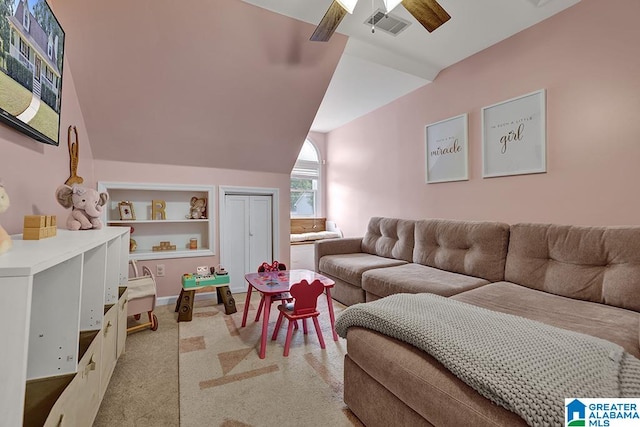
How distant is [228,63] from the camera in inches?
97.8

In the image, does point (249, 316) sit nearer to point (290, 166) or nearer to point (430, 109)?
point (290, 166)

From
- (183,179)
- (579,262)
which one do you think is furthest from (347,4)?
(183,179)

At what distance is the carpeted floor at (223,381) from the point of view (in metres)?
1.44

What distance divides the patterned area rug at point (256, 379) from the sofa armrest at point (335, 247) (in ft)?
3.75

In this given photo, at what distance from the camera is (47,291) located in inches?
39.5

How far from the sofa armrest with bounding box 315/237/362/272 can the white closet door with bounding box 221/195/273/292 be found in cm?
68

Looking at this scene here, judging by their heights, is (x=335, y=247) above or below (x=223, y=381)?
above

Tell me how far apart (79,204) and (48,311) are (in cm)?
93

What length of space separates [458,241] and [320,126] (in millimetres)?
3494

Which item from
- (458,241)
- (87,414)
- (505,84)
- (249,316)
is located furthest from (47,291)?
(505,84)

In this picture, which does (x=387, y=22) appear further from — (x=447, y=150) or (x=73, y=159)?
(x=73, y=159)

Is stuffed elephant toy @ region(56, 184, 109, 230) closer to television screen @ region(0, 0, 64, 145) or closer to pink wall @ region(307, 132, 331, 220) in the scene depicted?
television screen @ region(0, 0, 64, 145)

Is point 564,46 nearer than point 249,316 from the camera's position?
Yes

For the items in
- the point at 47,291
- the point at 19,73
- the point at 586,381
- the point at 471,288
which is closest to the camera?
the point at 586,381
